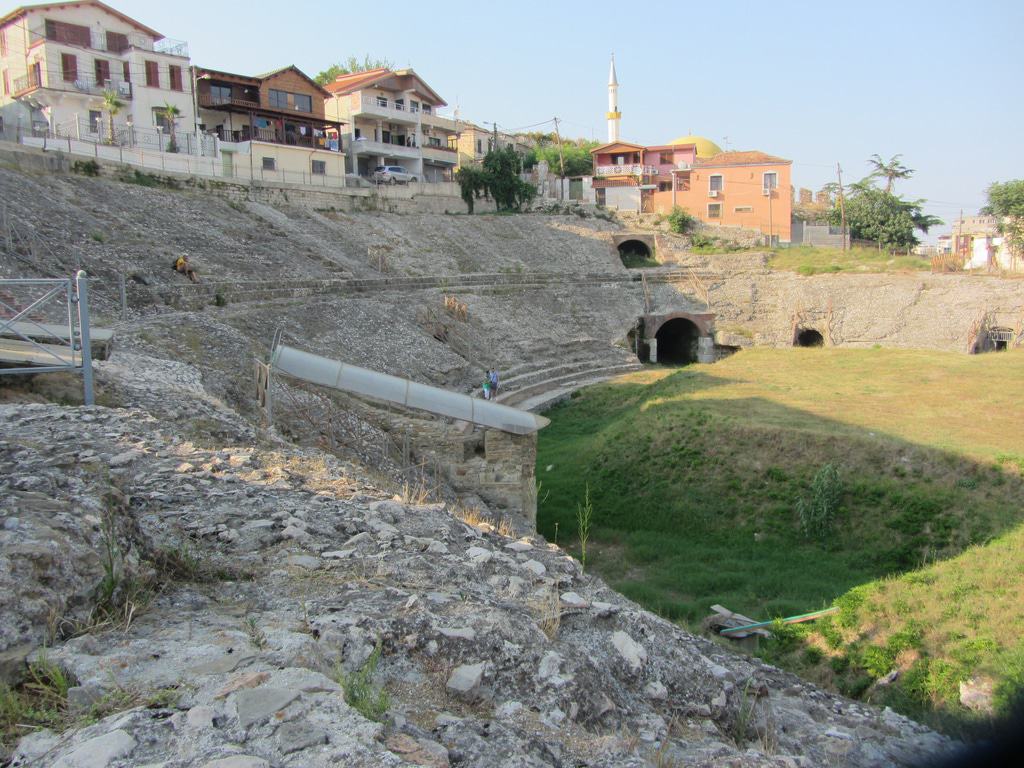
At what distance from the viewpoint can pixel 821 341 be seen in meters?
37.9

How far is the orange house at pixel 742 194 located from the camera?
160 ft

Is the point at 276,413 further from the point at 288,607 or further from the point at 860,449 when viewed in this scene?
the point at 860,449

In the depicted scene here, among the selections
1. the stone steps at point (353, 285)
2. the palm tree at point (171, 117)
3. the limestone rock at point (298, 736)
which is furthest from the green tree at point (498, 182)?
the limestone rock at point (298, 736)

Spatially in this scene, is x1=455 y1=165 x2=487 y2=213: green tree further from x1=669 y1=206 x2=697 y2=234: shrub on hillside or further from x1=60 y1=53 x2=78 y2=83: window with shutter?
x1=60 y1=53 x2=78 y2=83: window with shutter

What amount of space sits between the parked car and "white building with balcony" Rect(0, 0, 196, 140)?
11498mm

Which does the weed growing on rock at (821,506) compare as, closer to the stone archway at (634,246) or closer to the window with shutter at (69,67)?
the stone archway at (634,246)

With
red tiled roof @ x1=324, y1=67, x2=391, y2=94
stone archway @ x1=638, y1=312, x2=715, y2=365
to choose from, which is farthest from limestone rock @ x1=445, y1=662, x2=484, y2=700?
red tiled roof @ x1=324, y1=67, x2=391, y2=94

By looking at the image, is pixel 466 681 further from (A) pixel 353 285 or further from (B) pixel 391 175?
(B) pixel 391 175

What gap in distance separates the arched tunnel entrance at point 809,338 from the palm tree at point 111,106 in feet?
108

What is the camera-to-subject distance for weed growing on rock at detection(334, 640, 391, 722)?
3.65m

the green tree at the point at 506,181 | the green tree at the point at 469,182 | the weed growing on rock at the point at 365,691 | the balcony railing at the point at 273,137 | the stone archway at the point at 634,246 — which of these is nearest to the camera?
the weed growing on rock at the point at 365,691

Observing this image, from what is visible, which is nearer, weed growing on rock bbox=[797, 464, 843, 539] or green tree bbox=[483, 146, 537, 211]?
weed growing on rock bbox=[797, 464, 843, 539]

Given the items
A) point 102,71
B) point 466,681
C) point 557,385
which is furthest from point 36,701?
point 102,71

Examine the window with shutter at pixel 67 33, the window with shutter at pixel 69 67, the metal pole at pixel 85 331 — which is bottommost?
the metal pole at pixel 85 331
